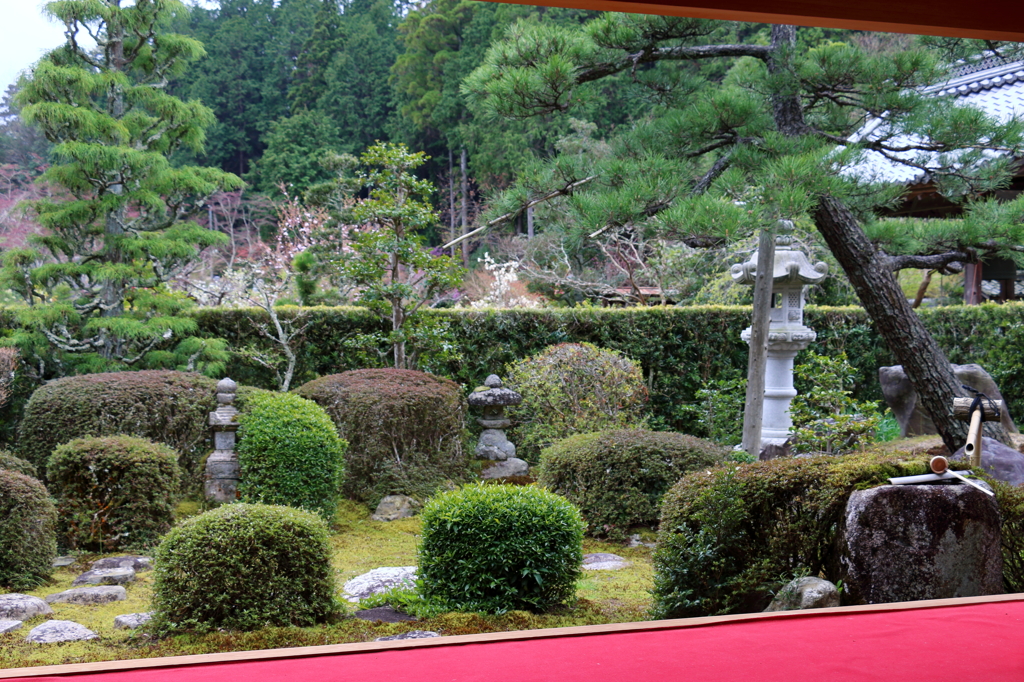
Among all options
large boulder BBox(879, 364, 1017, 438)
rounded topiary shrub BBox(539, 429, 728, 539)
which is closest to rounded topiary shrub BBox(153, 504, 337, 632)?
rounded topiary shrub BBox(539, 429, 728, 539)

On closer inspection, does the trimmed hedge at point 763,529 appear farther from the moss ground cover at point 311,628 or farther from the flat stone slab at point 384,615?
the flat stone slab at point 384,615

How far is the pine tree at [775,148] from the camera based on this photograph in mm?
3781

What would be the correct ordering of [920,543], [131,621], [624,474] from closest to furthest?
[920,543] → [131,621] → [624,474]

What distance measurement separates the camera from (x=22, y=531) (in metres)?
3.77

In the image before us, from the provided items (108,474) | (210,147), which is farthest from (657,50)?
(210,147)

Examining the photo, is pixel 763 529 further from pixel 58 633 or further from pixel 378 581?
pixel 58 633

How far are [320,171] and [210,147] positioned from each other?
3651mm

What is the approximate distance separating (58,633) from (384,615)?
125 centimetres

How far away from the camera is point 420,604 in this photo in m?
3.38

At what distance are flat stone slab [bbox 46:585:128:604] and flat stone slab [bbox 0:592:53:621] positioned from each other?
192 millimetres

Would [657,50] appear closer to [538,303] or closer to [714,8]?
[714,8]

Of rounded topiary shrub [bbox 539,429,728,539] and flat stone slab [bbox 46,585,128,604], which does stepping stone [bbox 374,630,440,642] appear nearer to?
flat stone slab [bbox 46,585,128,604]

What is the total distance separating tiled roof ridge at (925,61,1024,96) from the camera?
8.65 m

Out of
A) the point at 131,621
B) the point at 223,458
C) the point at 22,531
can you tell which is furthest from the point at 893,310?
the point at 22,531
